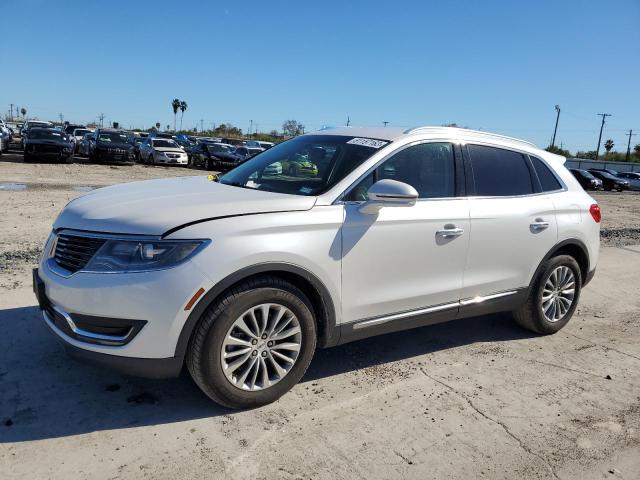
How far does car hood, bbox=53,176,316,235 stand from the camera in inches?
118

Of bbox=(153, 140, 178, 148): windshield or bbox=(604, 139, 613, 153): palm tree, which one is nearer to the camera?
bbox=(153, 140, 178, 148): windshield

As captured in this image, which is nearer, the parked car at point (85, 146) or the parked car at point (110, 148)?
the parked car at point (110, 148)

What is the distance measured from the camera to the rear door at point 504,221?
4.18m

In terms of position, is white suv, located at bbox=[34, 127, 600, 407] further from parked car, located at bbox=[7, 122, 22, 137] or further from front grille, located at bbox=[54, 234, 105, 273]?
parked car, located at bbox=[7, 122, 22, 137]

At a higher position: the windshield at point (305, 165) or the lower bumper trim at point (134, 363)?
the windshield at point (305, 165)

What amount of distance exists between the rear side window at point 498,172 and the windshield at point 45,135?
892 inches

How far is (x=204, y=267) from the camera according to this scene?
293cm

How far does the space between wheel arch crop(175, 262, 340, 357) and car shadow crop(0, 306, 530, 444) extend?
51 centimetres

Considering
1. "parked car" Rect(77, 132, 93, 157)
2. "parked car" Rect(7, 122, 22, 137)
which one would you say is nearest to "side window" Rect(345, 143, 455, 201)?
"parked car" Rect(77, 132, 93, 157)

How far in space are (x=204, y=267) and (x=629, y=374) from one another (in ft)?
11.6

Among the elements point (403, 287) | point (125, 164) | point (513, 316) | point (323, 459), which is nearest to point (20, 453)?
point (323, 459)

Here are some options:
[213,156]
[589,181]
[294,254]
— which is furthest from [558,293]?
[589,181]

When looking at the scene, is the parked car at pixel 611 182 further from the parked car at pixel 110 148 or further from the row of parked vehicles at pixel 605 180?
the parked car at pixel 110 148

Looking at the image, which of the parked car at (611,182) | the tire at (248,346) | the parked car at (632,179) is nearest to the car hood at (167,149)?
the tire at (248,346)
